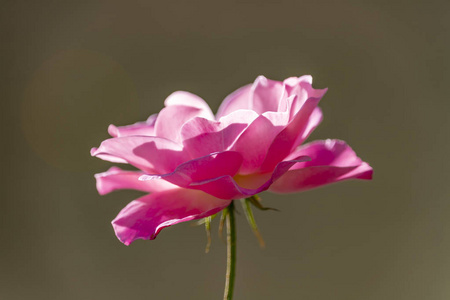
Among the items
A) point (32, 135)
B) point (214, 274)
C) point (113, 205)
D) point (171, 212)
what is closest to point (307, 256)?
point (214, 274)

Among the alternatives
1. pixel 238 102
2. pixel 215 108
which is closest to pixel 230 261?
pixel 238 102

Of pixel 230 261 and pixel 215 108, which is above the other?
pixel 215 108

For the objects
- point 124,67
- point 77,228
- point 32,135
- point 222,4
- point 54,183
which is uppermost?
point 222,4

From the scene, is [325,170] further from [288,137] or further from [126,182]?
[126,182]

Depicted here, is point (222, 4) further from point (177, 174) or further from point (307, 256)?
point (177, 174)

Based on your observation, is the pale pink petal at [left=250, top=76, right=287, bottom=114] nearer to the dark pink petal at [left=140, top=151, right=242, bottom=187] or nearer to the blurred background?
the dark pink petal at [left=140, top=151, right=242, bottom=187]

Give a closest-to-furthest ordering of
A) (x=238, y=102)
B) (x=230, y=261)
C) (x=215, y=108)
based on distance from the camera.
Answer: (x=230, y=261)
(x=238, y=102)
(x=215, y=108)

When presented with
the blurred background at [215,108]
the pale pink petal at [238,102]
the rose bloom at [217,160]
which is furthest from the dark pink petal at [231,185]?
the blurred background at [215,108]
